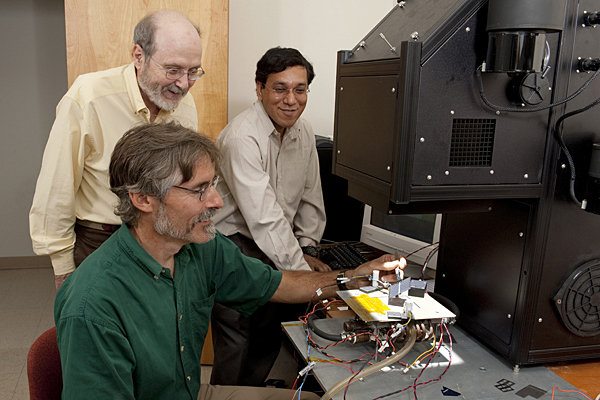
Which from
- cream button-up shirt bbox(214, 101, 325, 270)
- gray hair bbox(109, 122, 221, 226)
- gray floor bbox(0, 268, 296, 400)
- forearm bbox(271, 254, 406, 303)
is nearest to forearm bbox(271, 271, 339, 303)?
forearm bbox(271, 254, 406, 303)

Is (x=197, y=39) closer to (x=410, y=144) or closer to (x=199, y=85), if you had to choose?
(x=199, y=85)

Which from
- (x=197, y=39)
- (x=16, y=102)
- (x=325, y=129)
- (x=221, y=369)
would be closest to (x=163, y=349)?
(x=221, y=369)

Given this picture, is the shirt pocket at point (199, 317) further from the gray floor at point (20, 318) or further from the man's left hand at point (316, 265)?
the gray floor at point (20, 318)

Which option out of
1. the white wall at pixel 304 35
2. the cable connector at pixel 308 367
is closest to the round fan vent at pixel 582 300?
the cable connector at pixel 308 367

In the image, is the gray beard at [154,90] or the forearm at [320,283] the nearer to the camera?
the forearm at [320,283]

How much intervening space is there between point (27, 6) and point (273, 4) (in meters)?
2.12

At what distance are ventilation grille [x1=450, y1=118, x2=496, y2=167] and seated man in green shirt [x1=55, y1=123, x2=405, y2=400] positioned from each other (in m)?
0.63

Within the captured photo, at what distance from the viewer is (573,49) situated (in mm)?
1178

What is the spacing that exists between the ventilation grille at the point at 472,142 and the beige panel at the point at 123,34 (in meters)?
1.52

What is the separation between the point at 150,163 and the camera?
1247 millimetres

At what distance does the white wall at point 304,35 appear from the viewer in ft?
9.80

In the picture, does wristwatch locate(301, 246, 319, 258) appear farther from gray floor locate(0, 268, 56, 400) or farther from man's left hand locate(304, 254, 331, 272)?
gray floor locate(0, 268, 56, 400)

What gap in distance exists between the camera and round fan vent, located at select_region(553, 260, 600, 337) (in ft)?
4.23

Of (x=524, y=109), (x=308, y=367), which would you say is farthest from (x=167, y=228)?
(x=524, y=109)
